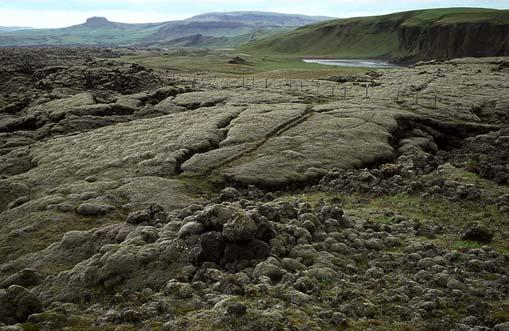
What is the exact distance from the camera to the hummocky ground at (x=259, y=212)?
57.7 feet

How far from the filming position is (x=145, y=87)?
76500 millimetres

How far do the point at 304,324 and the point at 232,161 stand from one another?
79.5ft

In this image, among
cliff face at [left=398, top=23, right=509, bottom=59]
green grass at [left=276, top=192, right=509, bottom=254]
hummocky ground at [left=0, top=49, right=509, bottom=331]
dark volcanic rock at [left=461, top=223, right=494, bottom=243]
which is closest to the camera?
hummocky ground at [left=0, top=49, right=509, bottom=331]

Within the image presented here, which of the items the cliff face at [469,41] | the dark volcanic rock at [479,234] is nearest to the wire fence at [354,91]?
the dark volcanic rock at [479,234]

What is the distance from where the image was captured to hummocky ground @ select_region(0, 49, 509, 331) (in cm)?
1758

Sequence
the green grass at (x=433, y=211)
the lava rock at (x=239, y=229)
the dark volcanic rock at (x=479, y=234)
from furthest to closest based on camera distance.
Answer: the green grass at (x=433, y=211) → the dark volcanic rock at (x=479, y=234) → the lava rock at (x=239, y=229)

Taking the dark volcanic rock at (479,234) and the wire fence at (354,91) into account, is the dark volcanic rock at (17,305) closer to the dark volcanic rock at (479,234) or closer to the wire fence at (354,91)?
the dark volcanic rock at (479,234)

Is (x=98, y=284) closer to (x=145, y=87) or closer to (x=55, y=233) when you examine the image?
(x=55, y=233)

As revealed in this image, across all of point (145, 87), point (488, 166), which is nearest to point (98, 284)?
point (488, 166)

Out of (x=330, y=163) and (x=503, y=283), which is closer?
(x=503, y=283)

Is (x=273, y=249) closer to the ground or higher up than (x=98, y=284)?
higher up

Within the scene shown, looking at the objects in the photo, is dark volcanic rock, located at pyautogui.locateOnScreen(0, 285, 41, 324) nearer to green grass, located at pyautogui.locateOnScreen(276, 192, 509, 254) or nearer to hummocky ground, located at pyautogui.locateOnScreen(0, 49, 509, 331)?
hummocky ground, located at pyautogui.locateOnScreen(0, 49, 509, 331)

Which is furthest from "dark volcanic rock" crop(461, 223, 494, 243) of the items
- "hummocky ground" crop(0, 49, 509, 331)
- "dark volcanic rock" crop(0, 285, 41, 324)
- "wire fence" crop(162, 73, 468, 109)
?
"wire fence" crop(162, 73, 468, 109)

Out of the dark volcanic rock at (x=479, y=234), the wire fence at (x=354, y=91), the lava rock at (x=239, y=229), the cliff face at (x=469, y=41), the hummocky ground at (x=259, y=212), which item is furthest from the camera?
the cliff face at (x=469, y=41)
